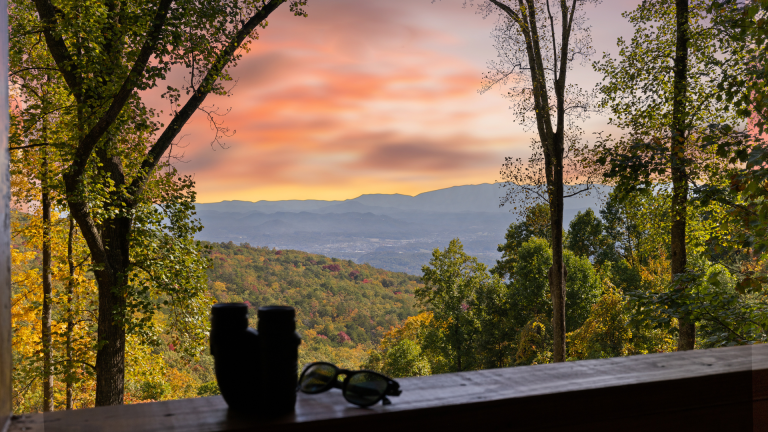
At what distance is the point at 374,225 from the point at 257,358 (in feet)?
187

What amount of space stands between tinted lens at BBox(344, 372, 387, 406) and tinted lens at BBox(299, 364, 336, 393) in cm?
6

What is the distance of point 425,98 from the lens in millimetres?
45969

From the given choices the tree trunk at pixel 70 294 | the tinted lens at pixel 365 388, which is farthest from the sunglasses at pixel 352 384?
the tree trunk at pixel 70 294

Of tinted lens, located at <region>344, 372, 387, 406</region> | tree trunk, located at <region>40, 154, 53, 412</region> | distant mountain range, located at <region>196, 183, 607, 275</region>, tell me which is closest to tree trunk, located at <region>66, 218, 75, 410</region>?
tree trunk, located at <region>40, 154, 53, 412</region>

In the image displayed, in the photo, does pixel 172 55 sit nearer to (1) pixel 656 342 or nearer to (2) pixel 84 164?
(2) pixel 84 164

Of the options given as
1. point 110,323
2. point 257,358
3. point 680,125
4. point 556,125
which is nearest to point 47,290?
point 110,323

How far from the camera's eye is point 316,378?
74cm

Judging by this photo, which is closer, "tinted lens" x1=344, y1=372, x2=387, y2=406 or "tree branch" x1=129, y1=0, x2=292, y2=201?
"tinted lens" x1=344, y1=372, x2=387, y2=406

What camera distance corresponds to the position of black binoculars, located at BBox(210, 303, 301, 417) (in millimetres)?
606

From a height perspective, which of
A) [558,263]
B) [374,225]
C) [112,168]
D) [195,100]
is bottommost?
A: [558,263]

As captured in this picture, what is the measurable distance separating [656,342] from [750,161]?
13021 mm

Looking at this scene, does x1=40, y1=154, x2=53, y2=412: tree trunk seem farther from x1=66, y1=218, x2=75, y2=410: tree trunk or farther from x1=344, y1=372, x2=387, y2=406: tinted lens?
x1=344, y1=372, x2=387, y2=406: tinted lens

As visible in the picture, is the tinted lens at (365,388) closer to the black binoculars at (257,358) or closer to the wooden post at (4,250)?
the black binoculars at (257,358)

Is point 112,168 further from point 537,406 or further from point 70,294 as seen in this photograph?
point 537,406
